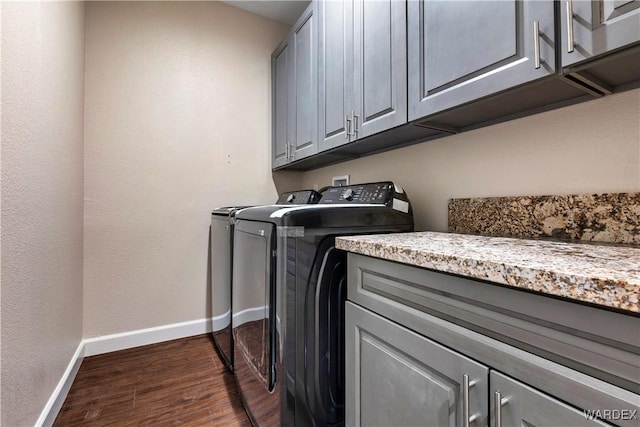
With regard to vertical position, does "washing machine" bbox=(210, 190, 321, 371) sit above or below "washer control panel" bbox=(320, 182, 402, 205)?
below

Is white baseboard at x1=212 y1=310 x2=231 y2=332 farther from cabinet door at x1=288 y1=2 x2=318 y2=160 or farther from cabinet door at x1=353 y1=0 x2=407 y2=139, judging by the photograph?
cabinet door at x1=353 y1=0 x2=407 y2=139

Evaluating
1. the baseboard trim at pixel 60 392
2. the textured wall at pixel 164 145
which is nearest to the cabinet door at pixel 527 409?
the baseboard trim at pixel 60 392

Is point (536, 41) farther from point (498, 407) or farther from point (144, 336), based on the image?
point (144, 336)

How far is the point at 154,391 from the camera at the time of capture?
1597 millimetres

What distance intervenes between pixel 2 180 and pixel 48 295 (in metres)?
0.65

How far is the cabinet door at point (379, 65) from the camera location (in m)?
1.24

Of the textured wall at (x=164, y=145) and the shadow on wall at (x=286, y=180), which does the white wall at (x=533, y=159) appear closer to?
the shadow on wall at (x=286, y=180)

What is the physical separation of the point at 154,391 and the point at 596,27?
234cm

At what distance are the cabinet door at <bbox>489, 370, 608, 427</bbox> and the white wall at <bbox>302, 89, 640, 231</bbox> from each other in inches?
30.0

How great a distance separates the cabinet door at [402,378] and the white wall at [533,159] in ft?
2.54

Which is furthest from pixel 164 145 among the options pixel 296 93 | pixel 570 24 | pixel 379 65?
pixel 570 24

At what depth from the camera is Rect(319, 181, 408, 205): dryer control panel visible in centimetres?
141

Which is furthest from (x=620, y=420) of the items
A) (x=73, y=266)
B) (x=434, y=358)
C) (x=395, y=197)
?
(x=73, y=266)

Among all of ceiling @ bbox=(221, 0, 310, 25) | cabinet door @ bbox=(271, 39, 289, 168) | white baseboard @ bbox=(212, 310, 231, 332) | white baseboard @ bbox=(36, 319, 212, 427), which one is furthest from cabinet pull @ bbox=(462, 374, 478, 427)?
ceiling @ bbox=(221, 0, 310, 25)
